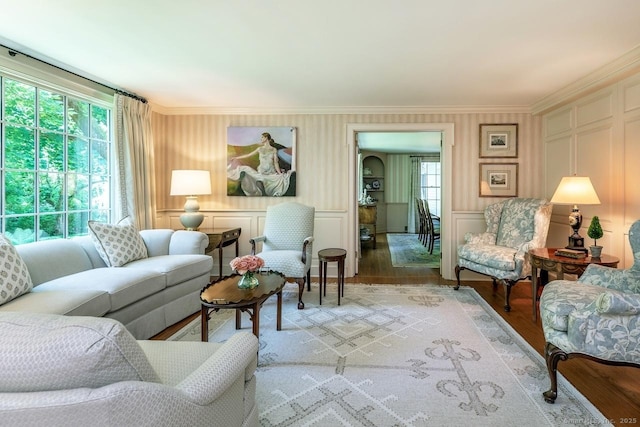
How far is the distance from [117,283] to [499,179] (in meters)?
4.45

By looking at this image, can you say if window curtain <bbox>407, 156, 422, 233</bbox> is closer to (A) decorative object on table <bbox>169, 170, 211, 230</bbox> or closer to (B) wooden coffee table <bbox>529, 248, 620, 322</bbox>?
(B) wooden coffee table <bbox>529, 248, 620, 322</bbox>

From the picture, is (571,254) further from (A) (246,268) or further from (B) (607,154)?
(A) (246,268)

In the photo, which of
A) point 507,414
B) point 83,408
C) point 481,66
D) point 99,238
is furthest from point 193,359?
point 481,66

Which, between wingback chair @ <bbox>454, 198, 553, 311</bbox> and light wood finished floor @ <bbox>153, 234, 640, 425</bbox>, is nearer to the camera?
light wood finished floor @ <bbox>153, 234, 640, 425</bbox>

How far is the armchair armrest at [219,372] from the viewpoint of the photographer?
0.93 meters

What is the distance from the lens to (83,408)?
27.3 inches

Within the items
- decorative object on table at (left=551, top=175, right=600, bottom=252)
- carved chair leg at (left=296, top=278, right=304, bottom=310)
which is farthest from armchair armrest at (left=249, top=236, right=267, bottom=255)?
decorative object on table at (left=551, top=175, right=600, bottom=252)

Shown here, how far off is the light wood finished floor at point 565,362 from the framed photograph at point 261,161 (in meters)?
1.62

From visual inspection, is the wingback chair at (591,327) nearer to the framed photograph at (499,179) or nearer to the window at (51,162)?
the framed photograph at (499,179)

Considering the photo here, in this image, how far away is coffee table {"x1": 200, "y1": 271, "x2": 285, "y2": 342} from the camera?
82.7 inches

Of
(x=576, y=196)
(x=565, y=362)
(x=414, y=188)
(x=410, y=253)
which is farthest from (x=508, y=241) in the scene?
(x=414, y=188)

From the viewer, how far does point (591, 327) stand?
1.70m

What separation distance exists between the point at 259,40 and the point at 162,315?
235 centimetres

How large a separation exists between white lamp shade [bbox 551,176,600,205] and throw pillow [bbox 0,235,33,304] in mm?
4238
